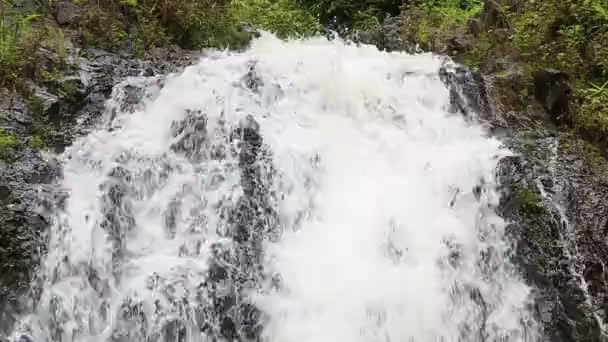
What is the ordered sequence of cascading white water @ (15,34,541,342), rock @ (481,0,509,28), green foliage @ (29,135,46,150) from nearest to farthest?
cascading white water @ (15,34,541,342) < green foliage @ (29,135,46,150) < rock @ (481,0,509,28)

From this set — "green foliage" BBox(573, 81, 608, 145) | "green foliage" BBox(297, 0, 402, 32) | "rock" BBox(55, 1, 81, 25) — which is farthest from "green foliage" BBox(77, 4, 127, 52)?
"green foliage" BBox(573, 81, 608, 145)

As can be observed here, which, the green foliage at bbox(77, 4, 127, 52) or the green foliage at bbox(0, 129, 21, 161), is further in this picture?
the green foliage at bbox(77, 4, 127, 52)

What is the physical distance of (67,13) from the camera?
8.28 m

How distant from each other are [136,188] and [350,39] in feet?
19.3

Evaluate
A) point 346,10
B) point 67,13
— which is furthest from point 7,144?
point 346,10

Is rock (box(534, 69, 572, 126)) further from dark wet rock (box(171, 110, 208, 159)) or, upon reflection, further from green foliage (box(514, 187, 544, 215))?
dark wet rock (box(171, 110, 208, 159))

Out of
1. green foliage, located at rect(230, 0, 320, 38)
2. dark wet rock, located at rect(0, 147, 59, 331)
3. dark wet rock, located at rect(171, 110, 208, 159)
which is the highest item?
green foliage, located at rect(230, 0, 320, 38)

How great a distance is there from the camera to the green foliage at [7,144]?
Result: 5.77m

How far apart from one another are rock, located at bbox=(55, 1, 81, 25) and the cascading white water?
1.59 m

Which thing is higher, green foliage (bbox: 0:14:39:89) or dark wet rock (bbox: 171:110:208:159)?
green foliage (bbox: 0:14:39:89)

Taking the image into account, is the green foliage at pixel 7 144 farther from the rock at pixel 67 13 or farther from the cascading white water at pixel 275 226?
the rock at pixel 67 13

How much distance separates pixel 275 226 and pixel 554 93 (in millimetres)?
4021

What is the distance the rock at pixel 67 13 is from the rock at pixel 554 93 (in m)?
6.18

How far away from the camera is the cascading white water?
5.31 metres
